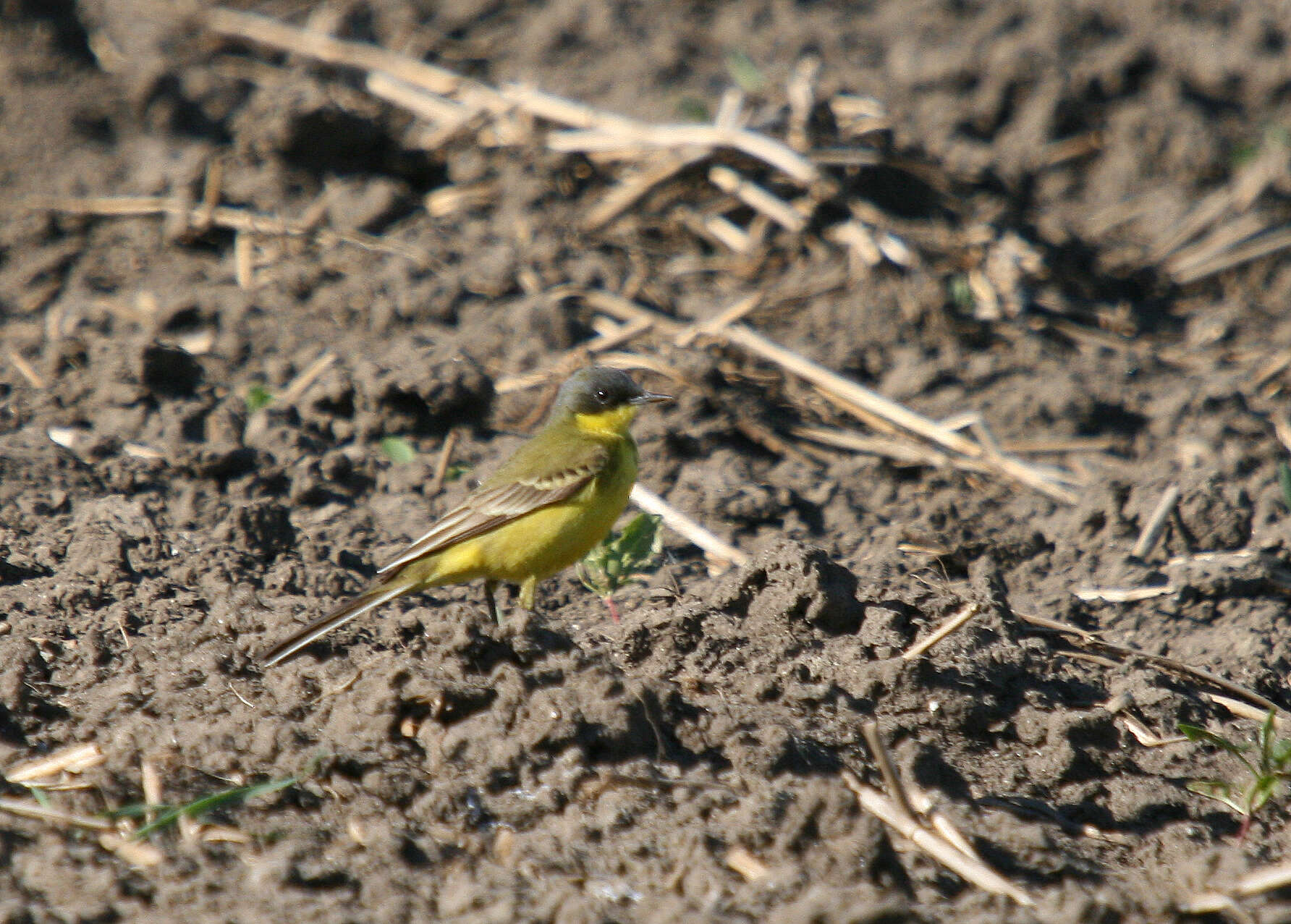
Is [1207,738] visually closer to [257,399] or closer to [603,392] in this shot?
[603,392]

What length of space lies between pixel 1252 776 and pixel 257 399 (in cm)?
550

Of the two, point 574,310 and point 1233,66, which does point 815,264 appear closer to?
point 574,310

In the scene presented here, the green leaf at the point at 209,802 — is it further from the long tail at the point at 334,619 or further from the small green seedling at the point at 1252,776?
the small green seedling at the point at 1252,776

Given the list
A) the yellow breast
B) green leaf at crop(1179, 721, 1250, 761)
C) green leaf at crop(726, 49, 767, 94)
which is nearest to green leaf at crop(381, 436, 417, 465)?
the yellow breast

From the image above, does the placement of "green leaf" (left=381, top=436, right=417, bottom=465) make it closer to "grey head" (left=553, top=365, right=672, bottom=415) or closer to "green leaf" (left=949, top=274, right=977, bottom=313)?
"grey head" (left=553, top=365, right=672, bottom=415)

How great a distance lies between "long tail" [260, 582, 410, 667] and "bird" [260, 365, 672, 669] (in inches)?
0.5

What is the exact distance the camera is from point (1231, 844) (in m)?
4.23

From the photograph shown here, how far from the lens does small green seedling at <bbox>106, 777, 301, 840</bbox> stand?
3.72m

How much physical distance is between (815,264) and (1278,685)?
4455mm

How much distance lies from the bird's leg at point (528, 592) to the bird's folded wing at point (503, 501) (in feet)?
1.09

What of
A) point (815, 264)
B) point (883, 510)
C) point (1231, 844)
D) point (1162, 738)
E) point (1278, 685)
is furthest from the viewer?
point (815, 264)

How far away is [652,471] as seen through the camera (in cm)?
707

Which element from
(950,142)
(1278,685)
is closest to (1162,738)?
(1278,685)

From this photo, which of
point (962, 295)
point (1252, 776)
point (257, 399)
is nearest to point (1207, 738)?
point (1252, 776)
